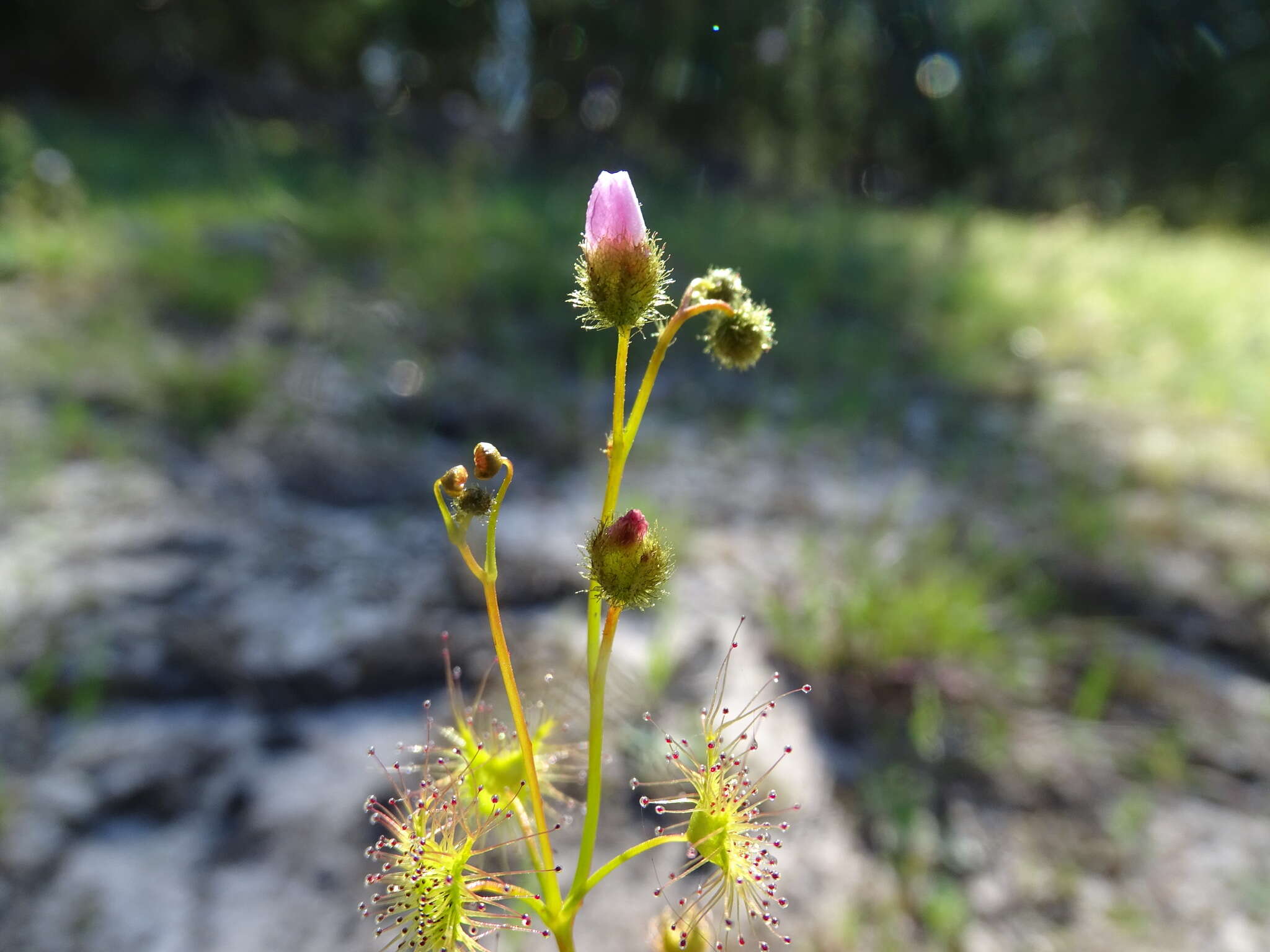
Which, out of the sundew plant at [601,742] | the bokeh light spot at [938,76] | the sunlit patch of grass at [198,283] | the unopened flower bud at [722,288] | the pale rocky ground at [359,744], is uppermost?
the bokeh light spot at [938,76]

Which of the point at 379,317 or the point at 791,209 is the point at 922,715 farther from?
the point at 791,209

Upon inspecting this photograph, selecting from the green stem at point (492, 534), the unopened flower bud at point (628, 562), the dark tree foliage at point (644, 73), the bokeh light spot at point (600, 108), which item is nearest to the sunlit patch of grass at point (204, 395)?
the green stem at point (492, 534)

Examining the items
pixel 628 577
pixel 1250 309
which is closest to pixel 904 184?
pixel 1250 309

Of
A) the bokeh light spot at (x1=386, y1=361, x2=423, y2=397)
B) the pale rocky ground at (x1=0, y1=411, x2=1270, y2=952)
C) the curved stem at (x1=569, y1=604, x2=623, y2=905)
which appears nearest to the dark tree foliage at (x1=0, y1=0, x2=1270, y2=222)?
the bokeh light spot at (x1=386, y1=361, x2=423, y2=397)

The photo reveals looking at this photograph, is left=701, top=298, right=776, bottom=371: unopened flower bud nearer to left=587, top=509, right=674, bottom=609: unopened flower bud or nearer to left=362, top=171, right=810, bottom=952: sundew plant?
left=362, top=171, right=810, bottom=952: sundew plant

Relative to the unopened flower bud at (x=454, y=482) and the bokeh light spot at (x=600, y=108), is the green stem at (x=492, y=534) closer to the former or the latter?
the unopened flower bud at (x=454, y=482)

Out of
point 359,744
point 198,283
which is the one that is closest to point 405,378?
point 198,283
